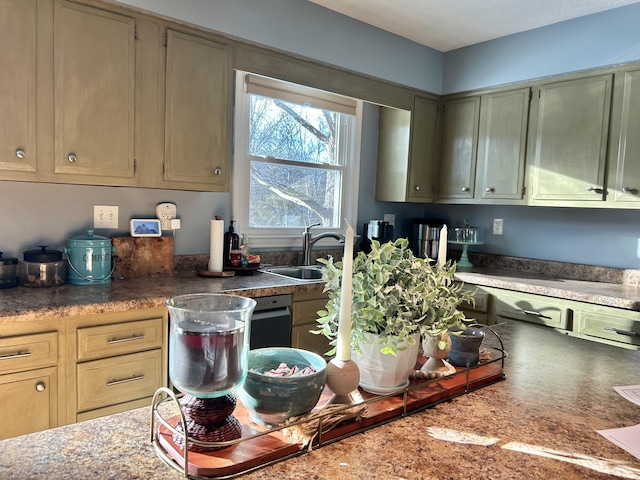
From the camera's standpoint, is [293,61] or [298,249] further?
[298,249]

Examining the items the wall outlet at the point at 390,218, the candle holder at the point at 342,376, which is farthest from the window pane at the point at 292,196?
the candle holder at the point at 342,376

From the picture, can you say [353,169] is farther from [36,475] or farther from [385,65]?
[36,475]

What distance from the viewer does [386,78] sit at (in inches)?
133

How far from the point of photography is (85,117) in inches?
85.0

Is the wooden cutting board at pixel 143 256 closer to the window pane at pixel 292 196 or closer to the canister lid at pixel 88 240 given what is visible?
the canister lid at pixel 88 240

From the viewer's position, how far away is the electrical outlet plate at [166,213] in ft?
8.78

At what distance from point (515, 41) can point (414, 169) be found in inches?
43.9

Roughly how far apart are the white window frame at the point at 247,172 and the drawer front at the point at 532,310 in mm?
1267

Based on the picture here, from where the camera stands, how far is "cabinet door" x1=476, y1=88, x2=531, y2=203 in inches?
129

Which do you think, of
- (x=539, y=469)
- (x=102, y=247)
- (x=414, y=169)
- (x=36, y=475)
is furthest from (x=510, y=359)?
(x=414, y=169)

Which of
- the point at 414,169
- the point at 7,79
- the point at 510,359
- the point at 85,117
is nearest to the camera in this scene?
the point at 510,359

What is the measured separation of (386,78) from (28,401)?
284 centimetres

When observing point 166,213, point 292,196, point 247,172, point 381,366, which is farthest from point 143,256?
point 381,366

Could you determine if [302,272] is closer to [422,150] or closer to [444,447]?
[422,150]
